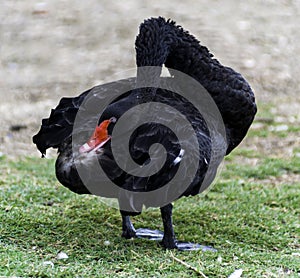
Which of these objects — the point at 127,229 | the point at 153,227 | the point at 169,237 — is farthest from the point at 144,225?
the point at 169,237

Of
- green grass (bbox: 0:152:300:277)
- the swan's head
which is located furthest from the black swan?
green grass (bbox: 0:152:300:277)

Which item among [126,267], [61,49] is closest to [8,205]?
[126,267]

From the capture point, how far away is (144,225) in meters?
4.35

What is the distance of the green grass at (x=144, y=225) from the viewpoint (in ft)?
11.4

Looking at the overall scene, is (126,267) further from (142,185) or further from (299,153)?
(299,153)

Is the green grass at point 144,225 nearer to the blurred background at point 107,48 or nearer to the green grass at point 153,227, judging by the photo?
the green grass at point 153,227

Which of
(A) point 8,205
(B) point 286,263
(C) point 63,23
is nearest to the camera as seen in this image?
(B) point 286,263

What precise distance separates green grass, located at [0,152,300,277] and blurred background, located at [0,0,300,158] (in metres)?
1.23

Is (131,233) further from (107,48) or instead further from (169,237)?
(107,48)

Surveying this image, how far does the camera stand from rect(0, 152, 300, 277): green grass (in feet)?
11.4

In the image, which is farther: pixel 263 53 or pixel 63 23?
pixel 63 23

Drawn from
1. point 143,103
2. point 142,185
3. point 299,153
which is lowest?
point 299,153

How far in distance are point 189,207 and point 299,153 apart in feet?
6.22

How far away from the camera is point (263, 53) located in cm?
918
